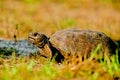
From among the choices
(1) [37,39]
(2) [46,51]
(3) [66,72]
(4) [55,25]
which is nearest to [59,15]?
(4) [55,25]

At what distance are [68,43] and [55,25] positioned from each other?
345 cm

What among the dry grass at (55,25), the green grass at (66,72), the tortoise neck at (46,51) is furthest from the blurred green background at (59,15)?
the green grass at (66,72)

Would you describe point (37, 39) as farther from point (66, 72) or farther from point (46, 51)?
point (66, 72)

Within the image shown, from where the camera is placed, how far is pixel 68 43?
605 centimetres

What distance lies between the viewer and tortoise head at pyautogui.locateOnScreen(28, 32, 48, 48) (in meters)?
5.99

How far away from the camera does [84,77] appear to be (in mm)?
5000

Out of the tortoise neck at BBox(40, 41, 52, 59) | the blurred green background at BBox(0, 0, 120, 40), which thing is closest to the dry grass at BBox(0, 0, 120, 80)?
the blurred green background at BBox(0, 0, 120, 40)

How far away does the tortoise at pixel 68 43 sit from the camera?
5.99 m

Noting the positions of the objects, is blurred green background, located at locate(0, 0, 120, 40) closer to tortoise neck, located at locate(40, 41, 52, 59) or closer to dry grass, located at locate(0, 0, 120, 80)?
dry grass, located at locate(0, 0, 120, 80)

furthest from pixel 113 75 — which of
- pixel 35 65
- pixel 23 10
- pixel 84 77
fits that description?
pixel 23 10

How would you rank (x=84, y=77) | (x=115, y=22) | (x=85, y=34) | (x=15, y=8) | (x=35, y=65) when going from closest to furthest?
1. (x=84, y=77)
2. (x=35, y=65)
3. (x=85, y=34)
4. (x=115, y=22)
5. (x=15, y=8)

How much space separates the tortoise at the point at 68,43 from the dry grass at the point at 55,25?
0.77 ft

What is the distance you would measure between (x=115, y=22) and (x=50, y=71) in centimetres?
643

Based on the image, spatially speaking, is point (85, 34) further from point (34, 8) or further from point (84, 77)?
point (34, 8)
